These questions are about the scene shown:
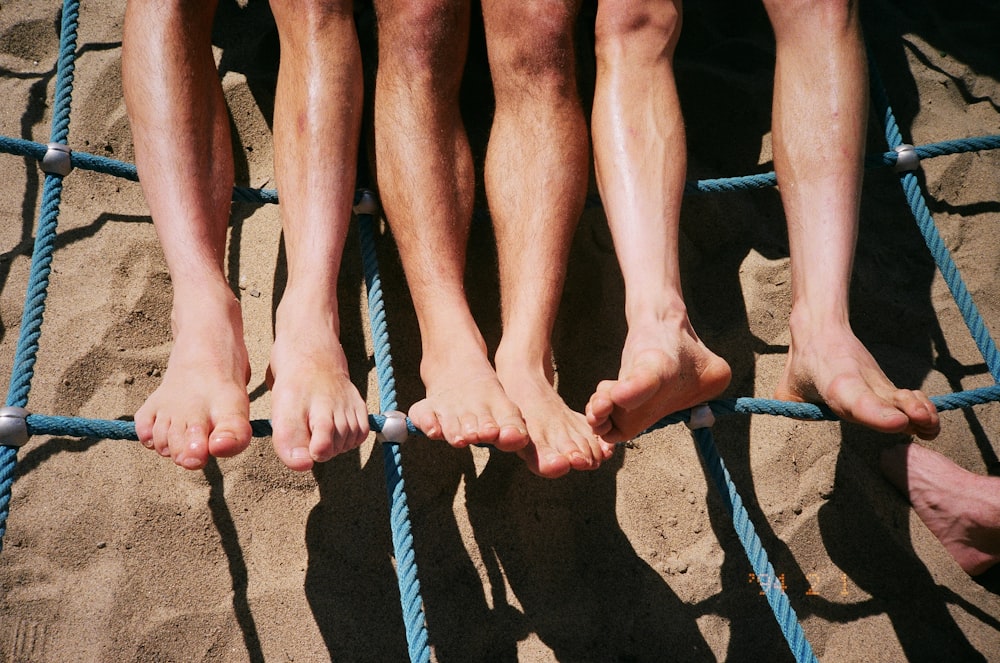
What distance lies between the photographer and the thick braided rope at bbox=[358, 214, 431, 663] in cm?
93

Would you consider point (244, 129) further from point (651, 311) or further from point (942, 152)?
point (942, 152)

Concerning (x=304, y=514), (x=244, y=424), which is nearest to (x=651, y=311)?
(x=244, y=424)

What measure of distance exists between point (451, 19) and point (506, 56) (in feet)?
0.35

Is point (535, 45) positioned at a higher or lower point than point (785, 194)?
higher

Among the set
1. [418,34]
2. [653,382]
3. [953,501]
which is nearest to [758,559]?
[653,382]

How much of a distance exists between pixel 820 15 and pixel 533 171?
0.52 metres

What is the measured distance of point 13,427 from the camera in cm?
94

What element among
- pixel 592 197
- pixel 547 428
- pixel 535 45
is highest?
pixel 535 45

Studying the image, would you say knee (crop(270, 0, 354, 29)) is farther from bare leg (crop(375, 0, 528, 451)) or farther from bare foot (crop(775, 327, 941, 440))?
bare foot (crop(775, 327, 941, 440))

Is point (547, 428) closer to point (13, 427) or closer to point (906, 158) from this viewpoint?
point (13, 427)

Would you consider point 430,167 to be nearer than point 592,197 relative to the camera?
Yes

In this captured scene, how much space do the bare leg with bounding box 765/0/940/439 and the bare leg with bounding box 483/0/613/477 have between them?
1.12 ft

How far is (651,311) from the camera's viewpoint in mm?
994

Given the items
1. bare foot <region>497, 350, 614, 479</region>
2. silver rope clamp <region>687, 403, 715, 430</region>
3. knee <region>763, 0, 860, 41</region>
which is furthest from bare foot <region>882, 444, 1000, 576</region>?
knee <region>763, 0, 860, 41</region>
